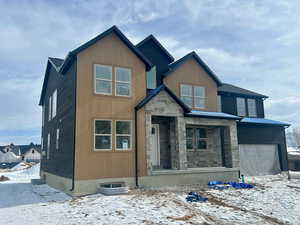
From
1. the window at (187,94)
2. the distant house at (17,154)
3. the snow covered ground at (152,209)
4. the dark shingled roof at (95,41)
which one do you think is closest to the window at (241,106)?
the window at (187,94)

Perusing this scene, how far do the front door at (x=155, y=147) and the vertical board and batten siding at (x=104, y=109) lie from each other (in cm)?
232

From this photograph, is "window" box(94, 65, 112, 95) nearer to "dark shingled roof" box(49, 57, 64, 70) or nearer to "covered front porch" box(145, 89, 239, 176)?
"covered front porch" box(145, 89, 239, 176)

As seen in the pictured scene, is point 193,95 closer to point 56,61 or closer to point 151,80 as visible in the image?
point 151,80

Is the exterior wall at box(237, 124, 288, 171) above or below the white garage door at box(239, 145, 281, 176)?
above

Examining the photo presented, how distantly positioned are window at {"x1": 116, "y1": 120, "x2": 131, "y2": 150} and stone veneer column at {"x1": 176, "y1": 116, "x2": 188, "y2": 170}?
113 inches

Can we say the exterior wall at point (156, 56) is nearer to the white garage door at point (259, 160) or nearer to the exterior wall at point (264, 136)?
the exterior wall at point (264, 136)

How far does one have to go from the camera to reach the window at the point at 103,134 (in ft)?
39.7

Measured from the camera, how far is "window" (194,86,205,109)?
17.2 meters

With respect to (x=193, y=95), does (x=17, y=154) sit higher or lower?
lower

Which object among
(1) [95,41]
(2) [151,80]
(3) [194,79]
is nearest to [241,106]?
(3) [194,79]

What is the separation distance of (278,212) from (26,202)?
1011 centimetres

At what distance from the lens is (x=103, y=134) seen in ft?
40.2

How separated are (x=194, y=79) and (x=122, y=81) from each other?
6174 millimetres

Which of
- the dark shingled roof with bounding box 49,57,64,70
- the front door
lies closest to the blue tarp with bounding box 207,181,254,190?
the front door
